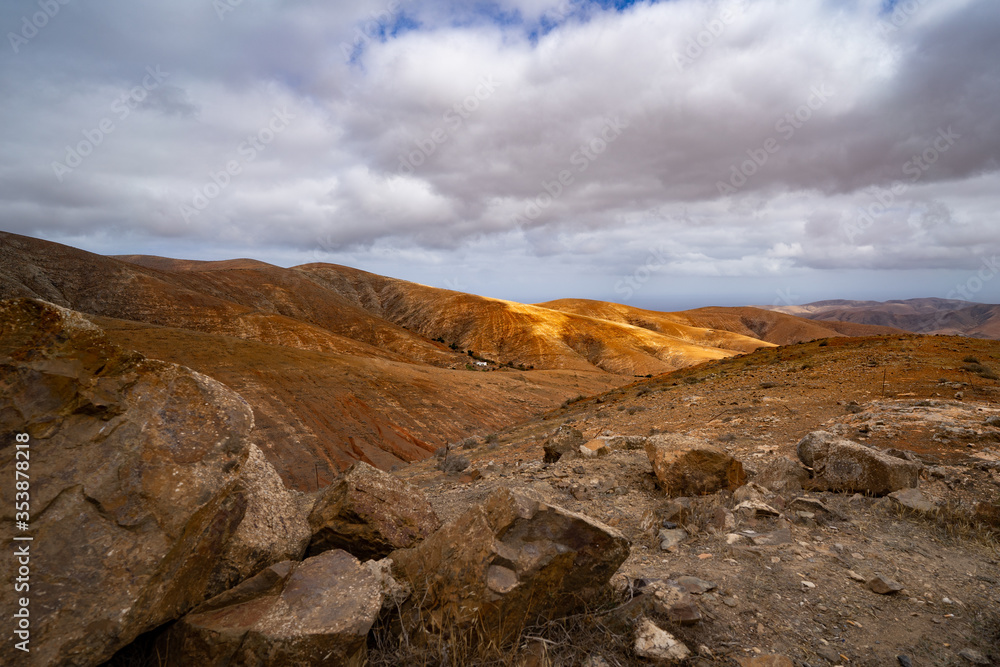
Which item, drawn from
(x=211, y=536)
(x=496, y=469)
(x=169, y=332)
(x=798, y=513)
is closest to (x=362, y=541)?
(x=211, y=536)

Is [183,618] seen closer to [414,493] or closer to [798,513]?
[414,493]

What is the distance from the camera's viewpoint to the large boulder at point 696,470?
6.77 metres

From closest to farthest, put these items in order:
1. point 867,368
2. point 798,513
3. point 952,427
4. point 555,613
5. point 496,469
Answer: point 555,613, point 798,513, point 952,427, point 496,469, point 867,368

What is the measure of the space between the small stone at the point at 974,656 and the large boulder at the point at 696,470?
3229 mm

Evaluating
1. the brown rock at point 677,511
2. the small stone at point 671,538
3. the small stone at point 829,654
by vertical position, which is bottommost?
the brown rock at point 677,511

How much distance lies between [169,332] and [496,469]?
37756 mm

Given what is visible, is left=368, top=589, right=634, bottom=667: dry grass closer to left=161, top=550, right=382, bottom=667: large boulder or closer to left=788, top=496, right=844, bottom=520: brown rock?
left=161, top=550, right=382, bottom=667: large boulder

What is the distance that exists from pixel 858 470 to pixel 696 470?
212 cm

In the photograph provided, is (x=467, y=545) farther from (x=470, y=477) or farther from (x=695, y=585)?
(x=470, y=477)

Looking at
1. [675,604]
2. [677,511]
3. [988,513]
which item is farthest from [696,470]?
[675,604]

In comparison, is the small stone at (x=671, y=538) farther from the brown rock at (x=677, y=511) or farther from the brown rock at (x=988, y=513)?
the brown rock at (x=988, y=513)

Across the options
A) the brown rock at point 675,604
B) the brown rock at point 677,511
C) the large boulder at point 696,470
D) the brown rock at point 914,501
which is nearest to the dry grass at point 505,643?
the brown rock at point 675,604

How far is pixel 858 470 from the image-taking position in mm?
6219

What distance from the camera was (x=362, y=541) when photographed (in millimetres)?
4418
